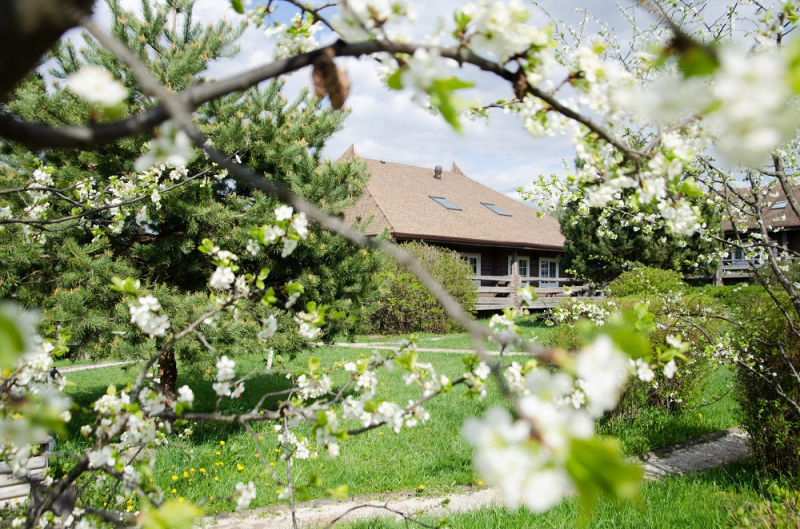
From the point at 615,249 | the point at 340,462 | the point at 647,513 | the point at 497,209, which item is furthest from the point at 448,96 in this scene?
the point at 497,209

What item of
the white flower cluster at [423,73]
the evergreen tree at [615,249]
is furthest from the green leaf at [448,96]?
the evergreen tree at [615,249]

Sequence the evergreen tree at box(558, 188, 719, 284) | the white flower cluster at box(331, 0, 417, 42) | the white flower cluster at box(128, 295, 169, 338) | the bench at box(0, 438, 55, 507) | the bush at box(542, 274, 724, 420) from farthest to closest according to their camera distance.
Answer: the evergreen tree at box(558, 188, 719, 284) → the bush at box(542, 274, 724, 420) → the bench at box(0, 438, 55, 507) → the white flower cluster at box(128, 295, 169, 338) → the white flower cluster at box(331, 0, 417, 42)

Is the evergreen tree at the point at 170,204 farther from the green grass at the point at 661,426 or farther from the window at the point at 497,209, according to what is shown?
the window at the point at 497,209

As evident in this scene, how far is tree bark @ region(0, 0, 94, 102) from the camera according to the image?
640mm

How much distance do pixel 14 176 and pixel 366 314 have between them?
3966 mm

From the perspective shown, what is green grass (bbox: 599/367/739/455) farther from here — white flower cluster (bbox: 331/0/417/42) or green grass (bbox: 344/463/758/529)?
white flower cluster (bbox: 331/0/417/42)

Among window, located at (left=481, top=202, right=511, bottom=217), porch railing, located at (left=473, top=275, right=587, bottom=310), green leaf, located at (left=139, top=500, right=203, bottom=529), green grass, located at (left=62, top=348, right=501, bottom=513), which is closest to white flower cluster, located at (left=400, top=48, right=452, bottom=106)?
green leaf, located at (left=139, top=500, right=203, bottom=529)

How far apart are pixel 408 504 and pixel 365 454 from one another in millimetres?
1112

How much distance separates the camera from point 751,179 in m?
3.96

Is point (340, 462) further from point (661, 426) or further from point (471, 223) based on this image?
point (471, 223)

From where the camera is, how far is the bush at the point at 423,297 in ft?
47.2

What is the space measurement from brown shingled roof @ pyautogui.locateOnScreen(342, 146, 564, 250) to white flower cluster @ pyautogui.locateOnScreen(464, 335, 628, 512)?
45.6ft

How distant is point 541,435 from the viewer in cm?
56

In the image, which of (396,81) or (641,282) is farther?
(641,282)
